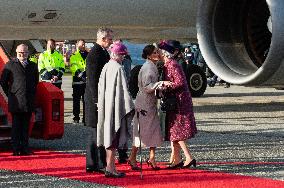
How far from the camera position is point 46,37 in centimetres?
1512

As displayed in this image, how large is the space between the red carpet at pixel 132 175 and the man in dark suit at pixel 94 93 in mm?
195

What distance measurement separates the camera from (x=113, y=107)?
8.05 metres

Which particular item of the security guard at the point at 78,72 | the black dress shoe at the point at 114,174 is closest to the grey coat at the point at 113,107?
the black dress shoe at the point at 114,174

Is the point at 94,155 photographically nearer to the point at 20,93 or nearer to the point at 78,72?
the point at 20,93

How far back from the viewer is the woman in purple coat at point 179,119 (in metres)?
8.54

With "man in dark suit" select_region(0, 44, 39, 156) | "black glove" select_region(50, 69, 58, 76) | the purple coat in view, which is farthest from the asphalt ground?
"black glove" select_region(50, 69, 58, 76)

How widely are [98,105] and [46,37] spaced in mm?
7224

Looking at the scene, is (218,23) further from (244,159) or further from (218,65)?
(244,159)

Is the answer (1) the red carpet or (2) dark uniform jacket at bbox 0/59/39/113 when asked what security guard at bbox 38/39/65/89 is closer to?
(2) dark uniform jacket at bbox 0/59/39/113

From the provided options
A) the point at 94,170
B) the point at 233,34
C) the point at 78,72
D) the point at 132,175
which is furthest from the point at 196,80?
the point at 132,175

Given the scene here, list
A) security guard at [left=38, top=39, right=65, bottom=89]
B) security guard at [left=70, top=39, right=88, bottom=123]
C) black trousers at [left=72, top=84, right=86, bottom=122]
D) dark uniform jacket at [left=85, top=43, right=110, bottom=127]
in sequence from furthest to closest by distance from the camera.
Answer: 1. security guard at [left=38, top=39, right=65, bottom=89]
2. black trousers at [left=72, top=84, right=86, bottom=122]
3. security guard at [left=70, top=39, right=88, bottom=123]
4. dark uniform jacket at [left=85, top=43, right=110, bottom=127]

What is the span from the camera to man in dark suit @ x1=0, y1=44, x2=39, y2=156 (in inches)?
383

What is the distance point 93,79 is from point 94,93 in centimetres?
15

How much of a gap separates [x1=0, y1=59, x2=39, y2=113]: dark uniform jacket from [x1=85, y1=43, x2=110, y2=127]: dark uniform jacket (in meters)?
1.58
